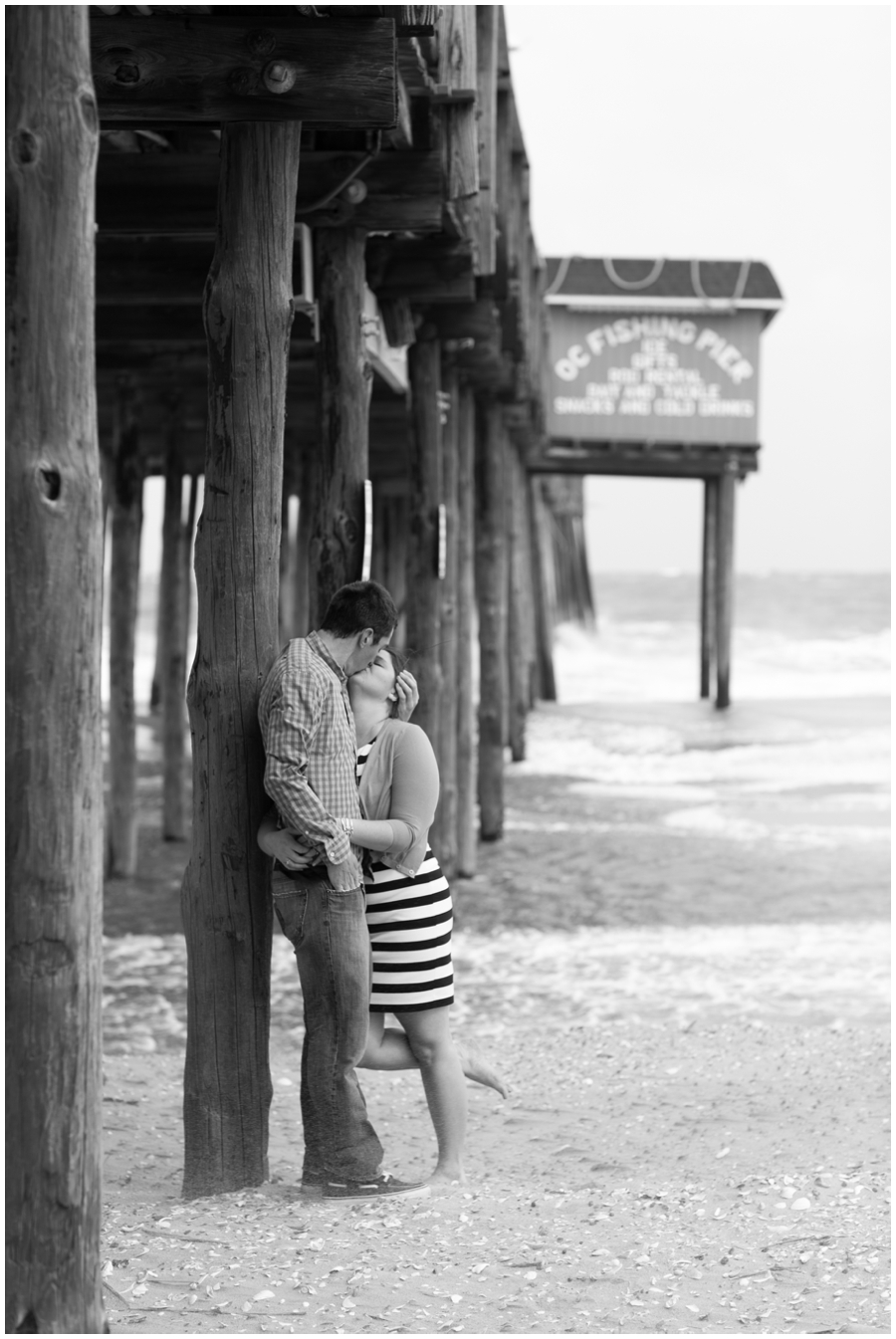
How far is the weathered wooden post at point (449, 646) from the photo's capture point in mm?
10125

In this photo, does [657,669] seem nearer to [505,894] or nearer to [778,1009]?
[505,894]

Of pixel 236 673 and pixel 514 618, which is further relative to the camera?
pixel 514 618

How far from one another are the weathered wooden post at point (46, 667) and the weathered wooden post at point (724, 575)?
65.7 feet

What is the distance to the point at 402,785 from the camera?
459 cm

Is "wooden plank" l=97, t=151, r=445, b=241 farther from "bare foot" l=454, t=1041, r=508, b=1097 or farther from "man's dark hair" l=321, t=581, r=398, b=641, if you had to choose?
"bare foot" l=454, t=1041, r=508, b=1097

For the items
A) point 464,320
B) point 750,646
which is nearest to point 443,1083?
point 464,320

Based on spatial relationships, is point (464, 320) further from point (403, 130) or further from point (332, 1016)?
point (332, 1016)

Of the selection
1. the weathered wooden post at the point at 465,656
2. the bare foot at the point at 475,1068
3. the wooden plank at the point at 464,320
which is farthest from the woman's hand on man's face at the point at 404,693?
the weathered wooden post at the point at 465,656

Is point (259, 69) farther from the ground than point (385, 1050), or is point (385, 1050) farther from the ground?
point (259, 69)

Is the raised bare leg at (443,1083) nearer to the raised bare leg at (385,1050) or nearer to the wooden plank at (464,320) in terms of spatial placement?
the raised bare leg at (385,1050)

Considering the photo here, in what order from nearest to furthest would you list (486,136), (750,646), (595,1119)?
(595,1119) < (486,136) < (750,646)

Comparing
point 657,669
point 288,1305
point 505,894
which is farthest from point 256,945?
point 657,669

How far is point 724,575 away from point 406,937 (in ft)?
65.4

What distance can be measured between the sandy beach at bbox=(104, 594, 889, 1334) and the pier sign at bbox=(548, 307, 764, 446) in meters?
9.42
